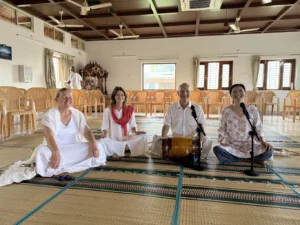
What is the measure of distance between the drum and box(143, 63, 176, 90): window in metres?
7.65

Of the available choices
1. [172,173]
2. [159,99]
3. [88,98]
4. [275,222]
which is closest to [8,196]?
[172,173]

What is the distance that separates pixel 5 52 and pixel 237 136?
6279 millimetres

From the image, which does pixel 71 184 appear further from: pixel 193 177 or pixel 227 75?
pixel 227 75

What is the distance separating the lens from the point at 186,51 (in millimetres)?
9219

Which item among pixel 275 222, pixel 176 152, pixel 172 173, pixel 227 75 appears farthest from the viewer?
pixel 227 75

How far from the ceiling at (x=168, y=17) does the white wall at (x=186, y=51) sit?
0.34 metres

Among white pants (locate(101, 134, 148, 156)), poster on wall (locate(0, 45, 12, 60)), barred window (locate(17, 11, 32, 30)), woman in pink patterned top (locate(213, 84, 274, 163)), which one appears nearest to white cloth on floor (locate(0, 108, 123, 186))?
white pants (locate(101, 134, 148, 156))

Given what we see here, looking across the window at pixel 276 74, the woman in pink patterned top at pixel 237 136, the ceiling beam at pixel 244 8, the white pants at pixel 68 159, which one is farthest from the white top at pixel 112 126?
the window at pixel 276 74

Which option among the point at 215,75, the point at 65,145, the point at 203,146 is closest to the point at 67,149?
the point at 65,145

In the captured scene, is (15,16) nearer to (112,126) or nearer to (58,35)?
(58,35)

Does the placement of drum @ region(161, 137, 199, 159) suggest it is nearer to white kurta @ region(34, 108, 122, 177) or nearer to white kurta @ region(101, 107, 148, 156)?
white kurta @ region(101, 107, 148, 156)

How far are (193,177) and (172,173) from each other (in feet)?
0.70

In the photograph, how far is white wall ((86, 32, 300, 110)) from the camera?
336 inches

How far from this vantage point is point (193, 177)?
1982 mm
